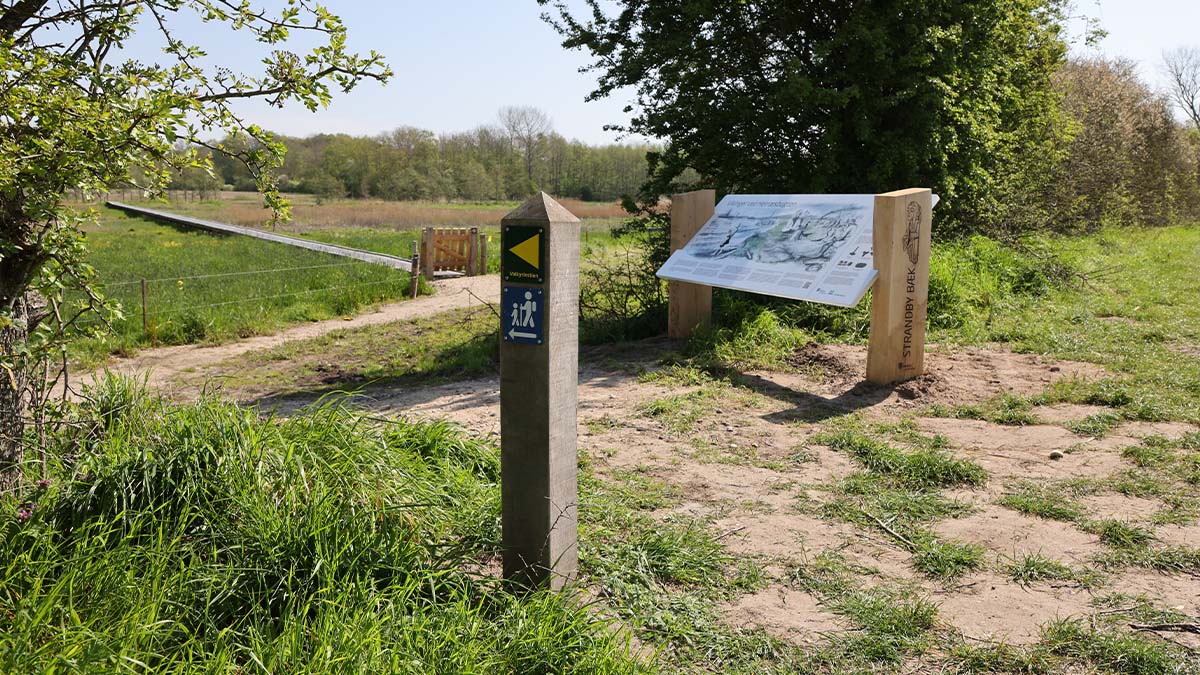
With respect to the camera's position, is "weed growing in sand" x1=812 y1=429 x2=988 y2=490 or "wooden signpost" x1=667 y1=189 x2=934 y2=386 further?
"wooden signpost" x1=667 y1=189 x2=934 y2=386

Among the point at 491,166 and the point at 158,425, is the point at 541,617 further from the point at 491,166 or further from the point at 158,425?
the point at 491,166

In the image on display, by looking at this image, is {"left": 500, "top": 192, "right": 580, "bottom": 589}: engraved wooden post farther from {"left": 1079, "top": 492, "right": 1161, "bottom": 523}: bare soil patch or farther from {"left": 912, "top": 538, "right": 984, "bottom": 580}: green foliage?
{"left": 1079, "top": 492, "right": 1161, "bottom": 523}: bare soil patch

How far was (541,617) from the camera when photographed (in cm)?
316

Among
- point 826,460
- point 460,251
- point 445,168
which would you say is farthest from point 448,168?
point 826,460

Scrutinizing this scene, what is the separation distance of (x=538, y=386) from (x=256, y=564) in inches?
49.0

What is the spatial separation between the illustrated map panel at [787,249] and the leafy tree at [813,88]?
222 cm

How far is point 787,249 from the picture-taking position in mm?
8438

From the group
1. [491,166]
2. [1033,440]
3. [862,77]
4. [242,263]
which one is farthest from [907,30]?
[491,166]

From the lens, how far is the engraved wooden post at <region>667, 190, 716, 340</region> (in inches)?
386

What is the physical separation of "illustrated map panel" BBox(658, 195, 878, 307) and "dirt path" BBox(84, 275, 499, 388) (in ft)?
9.36

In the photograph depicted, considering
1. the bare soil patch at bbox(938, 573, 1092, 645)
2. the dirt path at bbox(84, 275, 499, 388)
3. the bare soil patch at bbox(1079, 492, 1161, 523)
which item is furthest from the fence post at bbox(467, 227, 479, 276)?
the bare soil patch at bbox(938, 573, 1092, 645)

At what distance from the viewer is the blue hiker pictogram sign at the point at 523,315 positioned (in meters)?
3.38

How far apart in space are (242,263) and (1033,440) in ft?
68.9

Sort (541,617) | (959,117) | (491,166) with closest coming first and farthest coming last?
(541,617) → (959,117) → (491,166)
